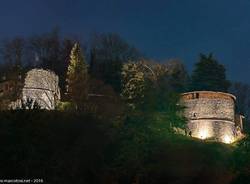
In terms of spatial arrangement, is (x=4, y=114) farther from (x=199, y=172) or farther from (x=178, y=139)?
(x=178, y=139)

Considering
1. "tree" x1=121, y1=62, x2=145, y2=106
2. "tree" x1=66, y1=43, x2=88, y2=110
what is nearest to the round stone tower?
"tree" x1=121, y1=62, x2=145, y2=106

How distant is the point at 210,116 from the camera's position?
123 ft

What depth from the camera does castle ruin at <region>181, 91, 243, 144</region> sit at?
37.5 metres

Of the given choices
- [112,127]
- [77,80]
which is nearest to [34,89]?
[77,80]

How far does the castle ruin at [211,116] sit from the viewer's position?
37.5 m

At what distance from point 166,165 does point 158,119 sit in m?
9.06

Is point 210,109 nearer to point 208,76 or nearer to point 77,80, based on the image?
point 208,76

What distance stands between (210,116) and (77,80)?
901 cm

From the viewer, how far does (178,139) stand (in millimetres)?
32812

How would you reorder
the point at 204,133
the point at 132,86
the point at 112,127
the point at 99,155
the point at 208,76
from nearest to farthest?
the point at 99,155 < the point at 112,127 < the point at 132,86 < the point at 204,133 < the point at 208,76

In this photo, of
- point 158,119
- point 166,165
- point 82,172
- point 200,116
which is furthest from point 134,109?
point 82,172

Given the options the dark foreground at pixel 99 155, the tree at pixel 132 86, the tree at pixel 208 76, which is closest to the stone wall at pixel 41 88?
the tree at pixel 132 86

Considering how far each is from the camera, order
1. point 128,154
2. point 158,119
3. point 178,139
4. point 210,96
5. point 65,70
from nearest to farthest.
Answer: point 128,154
point 178,139
point 158,119
point 210,96
point 65,70

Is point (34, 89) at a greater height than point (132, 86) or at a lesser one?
lesser
